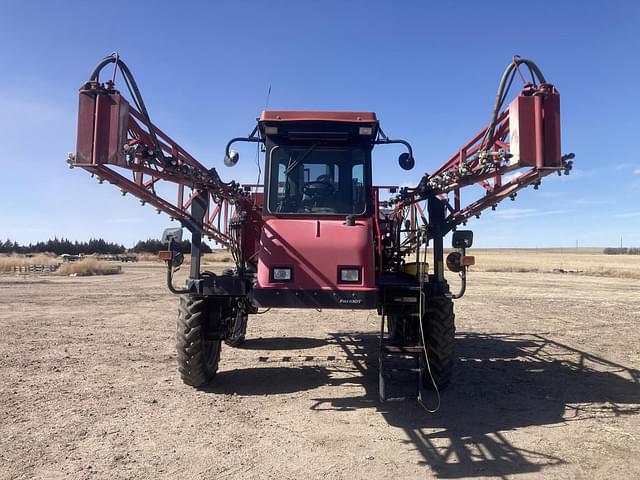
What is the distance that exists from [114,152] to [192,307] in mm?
2475

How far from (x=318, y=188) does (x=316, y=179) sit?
0.13 metres

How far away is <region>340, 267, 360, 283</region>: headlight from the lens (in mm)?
5840

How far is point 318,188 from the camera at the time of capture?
671 centimetres

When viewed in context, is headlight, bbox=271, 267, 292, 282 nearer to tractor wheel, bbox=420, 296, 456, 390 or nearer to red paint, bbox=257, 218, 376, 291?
red paint, bbox=257, 218, 376, 291

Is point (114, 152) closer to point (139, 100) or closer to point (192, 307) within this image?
point (139, 100)

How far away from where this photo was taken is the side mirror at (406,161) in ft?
22.2

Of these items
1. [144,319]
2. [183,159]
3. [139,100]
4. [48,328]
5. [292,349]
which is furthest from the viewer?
[144,319]

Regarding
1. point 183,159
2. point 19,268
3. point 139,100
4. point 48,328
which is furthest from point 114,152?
point 19,268

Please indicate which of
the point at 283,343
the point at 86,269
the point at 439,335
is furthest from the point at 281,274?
the point at 86,269

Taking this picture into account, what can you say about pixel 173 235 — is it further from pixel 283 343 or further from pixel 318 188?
pixel 283 343

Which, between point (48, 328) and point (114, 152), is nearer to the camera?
point (114, 152)

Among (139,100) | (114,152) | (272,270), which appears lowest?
(272,270)

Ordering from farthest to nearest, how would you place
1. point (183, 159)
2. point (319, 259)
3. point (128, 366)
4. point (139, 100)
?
point (128, 366) → point (183, 159) → point (319, 259) → point (139, 100)

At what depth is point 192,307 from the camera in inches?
261
